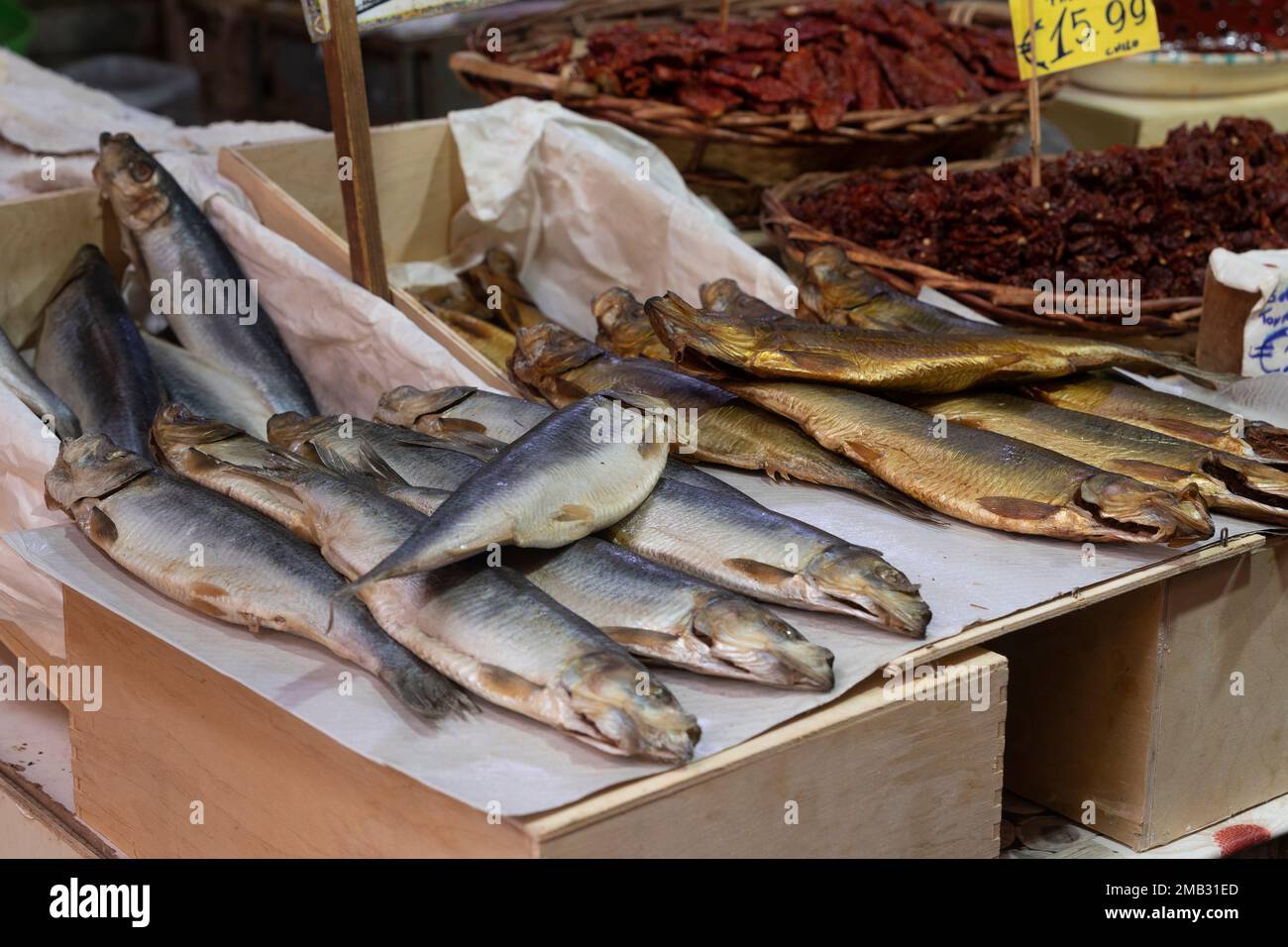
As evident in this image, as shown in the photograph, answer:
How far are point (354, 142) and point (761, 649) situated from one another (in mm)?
1359

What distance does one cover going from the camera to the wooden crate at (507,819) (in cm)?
140

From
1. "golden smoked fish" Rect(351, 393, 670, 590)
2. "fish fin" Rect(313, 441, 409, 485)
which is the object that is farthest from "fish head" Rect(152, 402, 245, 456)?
"golden smoked fish" Rect(351, 393, 670, 590)

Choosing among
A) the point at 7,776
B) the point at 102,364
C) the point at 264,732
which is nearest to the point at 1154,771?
the point at 264,732

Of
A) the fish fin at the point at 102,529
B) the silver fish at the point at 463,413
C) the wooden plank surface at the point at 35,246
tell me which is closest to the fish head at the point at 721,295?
the silver fish at the point at 463,413

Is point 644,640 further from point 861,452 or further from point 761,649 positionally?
point 861,452

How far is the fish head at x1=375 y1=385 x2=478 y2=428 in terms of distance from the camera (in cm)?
205

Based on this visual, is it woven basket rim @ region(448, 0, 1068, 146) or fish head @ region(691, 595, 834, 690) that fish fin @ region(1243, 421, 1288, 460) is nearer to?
fish head @ region(691, 595, 834, 690)

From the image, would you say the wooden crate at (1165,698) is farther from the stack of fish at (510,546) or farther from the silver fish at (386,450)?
the silver fish at (386,450)

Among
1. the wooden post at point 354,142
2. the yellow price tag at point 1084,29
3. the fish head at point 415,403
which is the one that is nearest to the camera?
the fish head at point 415,403

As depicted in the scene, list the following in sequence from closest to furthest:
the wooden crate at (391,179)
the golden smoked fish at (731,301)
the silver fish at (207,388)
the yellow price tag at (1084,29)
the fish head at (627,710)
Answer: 1. the fish head at (627,710)
2. the golden smoked fish at (731,301)
3. the silver fish at (207,388)
4. the yellow price tag at (1084,29)
5. the wooden crate at (391,179)

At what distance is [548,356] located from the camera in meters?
2.13

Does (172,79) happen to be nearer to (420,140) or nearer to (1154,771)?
(420,140)

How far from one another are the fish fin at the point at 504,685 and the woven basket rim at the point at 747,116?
2016 mm

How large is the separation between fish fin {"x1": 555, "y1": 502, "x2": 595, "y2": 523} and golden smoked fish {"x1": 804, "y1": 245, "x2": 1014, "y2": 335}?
686 millimetres
